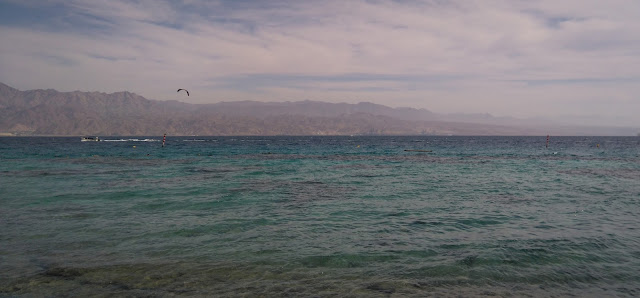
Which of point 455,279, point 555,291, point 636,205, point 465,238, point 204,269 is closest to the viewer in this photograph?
point 555,291

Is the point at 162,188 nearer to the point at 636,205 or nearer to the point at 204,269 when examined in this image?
the point at 204,269

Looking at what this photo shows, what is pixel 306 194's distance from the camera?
78.3 feet

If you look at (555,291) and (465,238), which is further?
(465,238)

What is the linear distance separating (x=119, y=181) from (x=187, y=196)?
414 inches

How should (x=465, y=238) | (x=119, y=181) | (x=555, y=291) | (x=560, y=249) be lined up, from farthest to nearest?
(x=119, y=181) → (x=465, y=238) → (x=560, y=249) → (x=555, y=291)

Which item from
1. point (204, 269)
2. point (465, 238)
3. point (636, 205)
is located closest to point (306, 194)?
point (465, 238)

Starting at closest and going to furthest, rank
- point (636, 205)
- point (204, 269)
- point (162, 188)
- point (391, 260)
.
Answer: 1. point (204, 269)
2. point (391, 260)
3. point (636, 205)
4. point (162, 188)

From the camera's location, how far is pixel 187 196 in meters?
22.8

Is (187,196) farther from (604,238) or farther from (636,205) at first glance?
(636,205)

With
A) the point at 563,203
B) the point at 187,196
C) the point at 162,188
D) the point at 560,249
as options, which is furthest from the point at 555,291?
the point at 162,188

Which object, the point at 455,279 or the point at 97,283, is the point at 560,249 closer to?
the point at 455,279

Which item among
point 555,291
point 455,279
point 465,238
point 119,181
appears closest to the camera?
point 555,291

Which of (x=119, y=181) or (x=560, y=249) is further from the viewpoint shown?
(x=119, y=181)

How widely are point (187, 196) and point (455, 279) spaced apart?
673 inches
